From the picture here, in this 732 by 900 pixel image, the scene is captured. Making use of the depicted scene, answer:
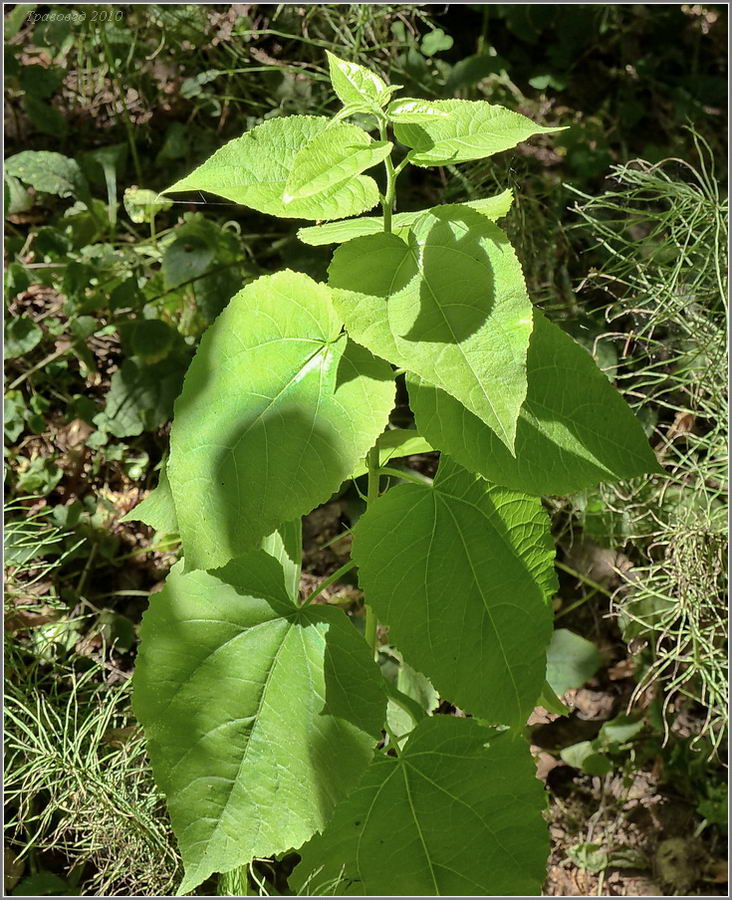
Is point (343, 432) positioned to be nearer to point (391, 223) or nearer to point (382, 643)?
point (391, 223)

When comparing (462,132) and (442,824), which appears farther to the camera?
(442,824)

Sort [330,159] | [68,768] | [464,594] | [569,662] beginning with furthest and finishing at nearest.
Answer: [569,662] → [68,768] → [464,594] → [330,159]

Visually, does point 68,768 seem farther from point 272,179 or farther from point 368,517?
point 272,179

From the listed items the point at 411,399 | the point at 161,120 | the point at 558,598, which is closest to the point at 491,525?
the point at 411,399

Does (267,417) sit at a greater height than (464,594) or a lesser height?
greater

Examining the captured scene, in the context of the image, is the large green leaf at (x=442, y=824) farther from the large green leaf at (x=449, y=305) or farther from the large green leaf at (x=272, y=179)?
the large green leaf at (x=272, y=179)

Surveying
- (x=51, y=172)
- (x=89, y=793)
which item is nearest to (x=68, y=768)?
(x=89, y=793)

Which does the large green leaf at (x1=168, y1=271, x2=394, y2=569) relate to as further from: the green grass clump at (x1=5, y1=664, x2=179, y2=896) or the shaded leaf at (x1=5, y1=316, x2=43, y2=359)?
the shaded leaf at (x1=5, y1=316, x2=43, y2=359)

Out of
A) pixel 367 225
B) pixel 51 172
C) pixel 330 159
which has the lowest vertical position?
pixel 51 172
